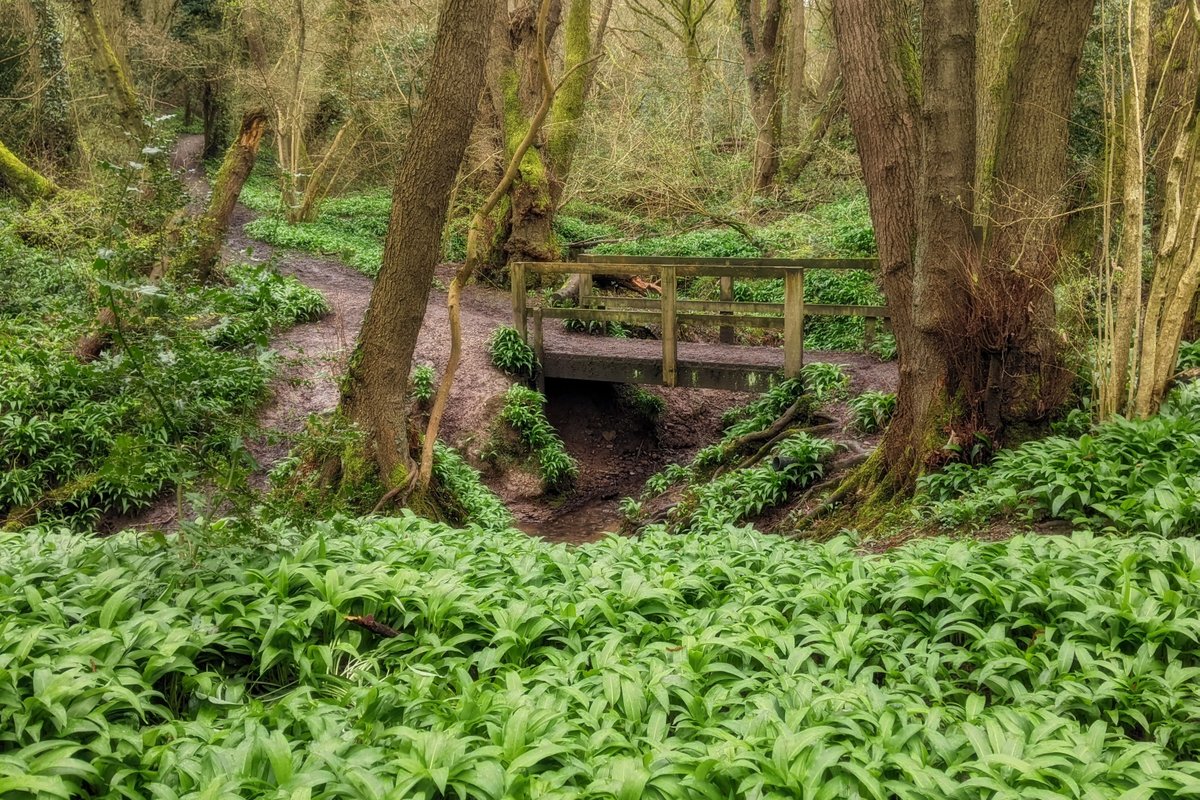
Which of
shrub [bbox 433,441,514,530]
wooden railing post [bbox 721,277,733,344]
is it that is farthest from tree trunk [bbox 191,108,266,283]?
wooden railing post [bbox 721,277,733,344]

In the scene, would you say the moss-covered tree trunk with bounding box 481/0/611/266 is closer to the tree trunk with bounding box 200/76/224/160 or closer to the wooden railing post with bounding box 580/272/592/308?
the wooden railing post with bounding box 580/272/592/308

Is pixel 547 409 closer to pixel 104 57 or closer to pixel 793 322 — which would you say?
pixel 793 322

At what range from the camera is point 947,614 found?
14.2ft

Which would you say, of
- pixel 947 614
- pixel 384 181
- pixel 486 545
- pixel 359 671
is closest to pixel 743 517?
pixel 486 545

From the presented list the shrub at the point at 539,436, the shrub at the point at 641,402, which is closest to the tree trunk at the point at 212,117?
the shrub at the point at 641,402

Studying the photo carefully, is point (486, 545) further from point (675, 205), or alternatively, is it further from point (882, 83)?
point (675, 205)

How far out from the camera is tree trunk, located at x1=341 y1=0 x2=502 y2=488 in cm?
827

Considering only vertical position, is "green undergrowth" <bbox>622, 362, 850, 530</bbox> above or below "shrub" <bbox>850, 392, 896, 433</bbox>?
below

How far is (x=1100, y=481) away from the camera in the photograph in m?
5.86

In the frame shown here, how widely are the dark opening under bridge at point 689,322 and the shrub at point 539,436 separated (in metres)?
0.72

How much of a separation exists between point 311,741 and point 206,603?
43.8 inches

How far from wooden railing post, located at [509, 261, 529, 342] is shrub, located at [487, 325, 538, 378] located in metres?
0.09

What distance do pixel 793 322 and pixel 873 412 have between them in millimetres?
1735

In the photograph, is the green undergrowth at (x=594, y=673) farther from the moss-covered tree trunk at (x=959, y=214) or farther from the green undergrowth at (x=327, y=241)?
the green undergrowth at (x=327, y=241)
